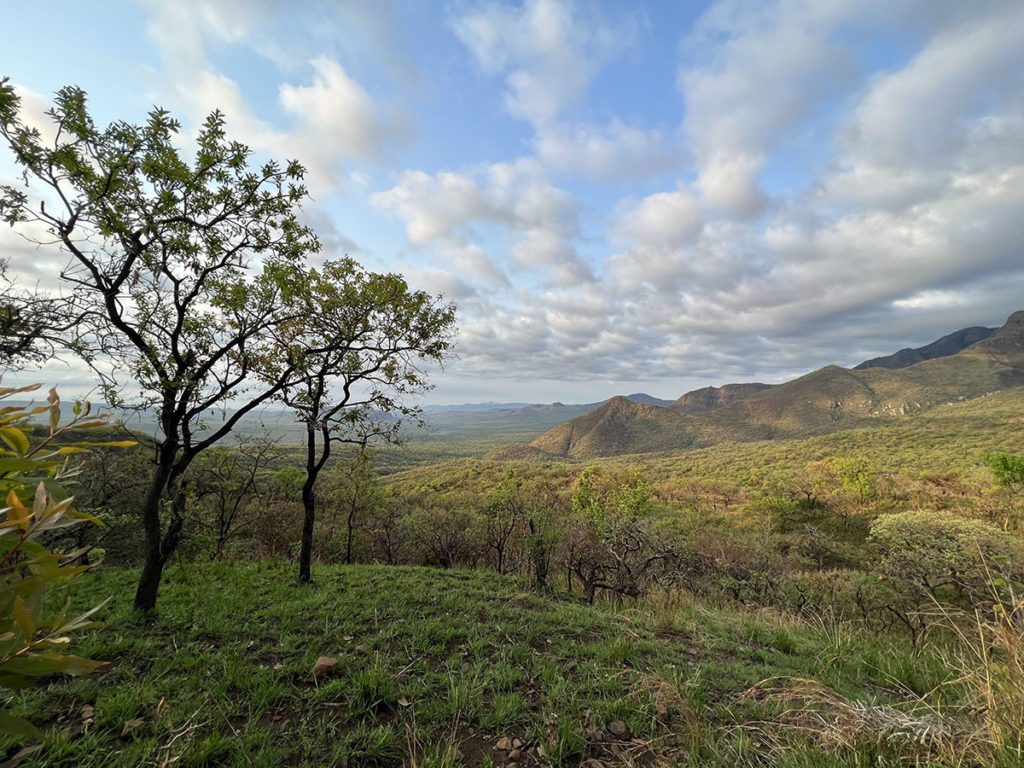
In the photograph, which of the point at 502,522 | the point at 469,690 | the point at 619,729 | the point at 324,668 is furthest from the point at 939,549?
the point at 324,668

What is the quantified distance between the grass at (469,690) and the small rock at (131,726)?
0.02 m

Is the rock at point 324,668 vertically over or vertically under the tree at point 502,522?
over

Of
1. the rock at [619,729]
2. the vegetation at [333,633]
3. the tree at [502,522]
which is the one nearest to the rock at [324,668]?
the vegetation at [333,633]

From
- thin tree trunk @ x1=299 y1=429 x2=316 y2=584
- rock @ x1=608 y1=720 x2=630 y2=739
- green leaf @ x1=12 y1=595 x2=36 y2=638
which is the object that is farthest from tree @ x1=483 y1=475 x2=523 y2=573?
green leaf @ x1=12 y1=595 x2=36 y2=638

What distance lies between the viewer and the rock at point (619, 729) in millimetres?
4017

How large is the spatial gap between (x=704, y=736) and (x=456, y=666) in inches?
125

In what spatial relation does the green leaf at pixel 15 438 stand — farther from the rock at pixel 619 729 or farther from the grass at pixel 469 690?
the rock at pixel 619 729

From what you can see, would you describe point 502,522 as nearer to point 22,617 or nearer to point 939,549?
point 939,549

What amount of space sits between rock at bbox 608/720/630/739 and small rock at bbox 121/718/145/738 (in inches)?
188

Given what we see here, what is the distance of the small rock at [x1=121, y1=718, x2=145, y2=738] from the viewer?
12.8 feet

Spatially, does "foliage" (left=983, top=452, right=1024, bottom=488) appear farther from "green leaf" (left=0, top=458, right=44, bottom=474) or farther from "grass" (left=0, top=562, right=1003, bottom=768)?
"green leaf" (left=0, top=458, right=44, bottom=474)

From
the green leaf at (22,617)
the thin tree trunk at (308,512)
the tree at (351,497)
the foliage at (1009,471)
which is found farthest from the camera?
the foliage at (1009,471)

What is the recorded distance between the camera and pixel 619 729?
4078mm

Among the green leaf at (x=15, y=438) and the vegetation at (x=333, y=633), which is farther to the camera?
the vegetation at (x=333, y=633)
